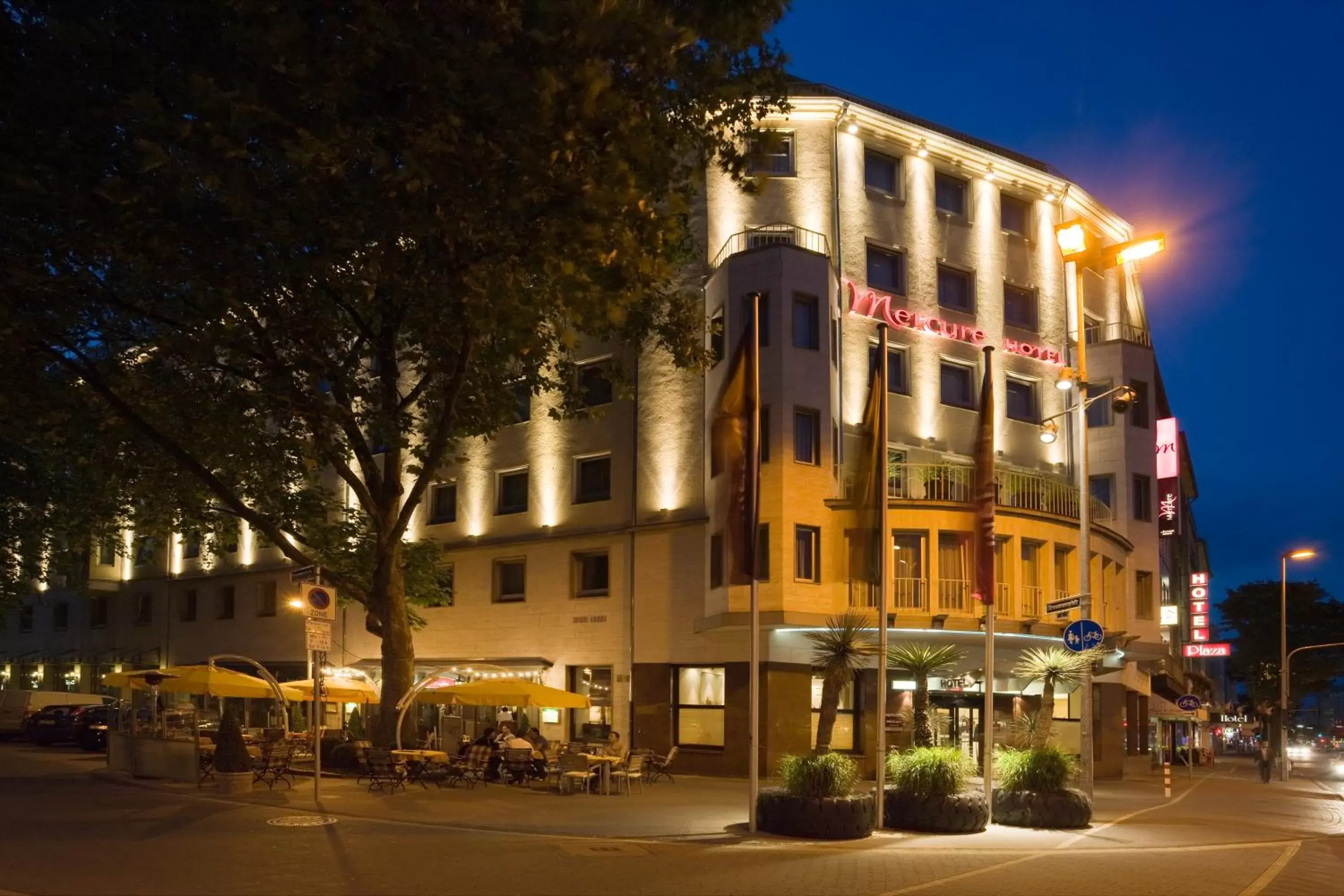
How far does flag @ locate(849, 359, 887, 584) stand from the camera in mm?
19469

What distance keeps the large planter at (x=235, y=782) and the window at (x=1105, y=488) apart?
90.3 ft

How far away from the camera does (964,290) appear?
37.6 m

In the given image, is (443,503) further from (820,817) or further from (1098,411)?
(820,817)

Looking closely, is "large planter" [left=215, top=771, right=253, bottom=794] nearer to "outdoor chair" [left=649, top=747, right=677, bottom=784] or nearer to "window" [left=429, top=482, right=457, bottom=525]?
"outdoor chair" [left=649, top=747, right=677, bottom=784]

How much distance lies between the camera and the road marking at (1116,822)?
18906mm

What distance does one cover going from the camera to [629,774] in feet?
81.0

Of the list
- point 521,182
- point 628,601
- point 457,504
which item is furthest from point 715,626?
point 521,182

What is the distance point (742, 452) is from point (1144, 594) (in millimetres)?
26541

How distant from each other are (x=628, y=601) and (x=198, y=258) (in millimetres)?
20205

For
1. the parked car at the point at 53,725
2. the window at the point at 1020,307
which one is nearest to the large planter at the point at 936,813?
the window at the point at 1020,307

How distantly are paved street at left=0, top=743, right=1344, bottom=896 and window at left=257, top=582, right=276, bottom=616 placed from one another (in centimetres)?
2349

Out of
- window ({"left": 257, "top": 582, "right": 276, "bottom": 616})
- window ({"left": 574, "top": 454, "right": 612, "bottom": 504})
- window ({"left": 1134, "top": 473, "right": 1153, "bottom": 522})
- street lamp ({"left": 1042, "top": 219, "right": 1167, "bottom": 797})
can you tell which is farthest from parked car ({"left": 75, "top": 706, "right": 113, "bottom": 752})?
window ({"left": 1134, "top": 473, "right": 1153, "bottom": 522})

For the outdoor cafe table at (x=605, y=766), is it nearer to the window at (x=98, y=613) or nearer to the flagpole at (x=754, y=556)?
the flagpole at (x=754, y=556)

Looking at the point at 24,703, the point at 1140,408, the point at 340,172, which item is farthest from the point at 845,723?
the point at 24,703
